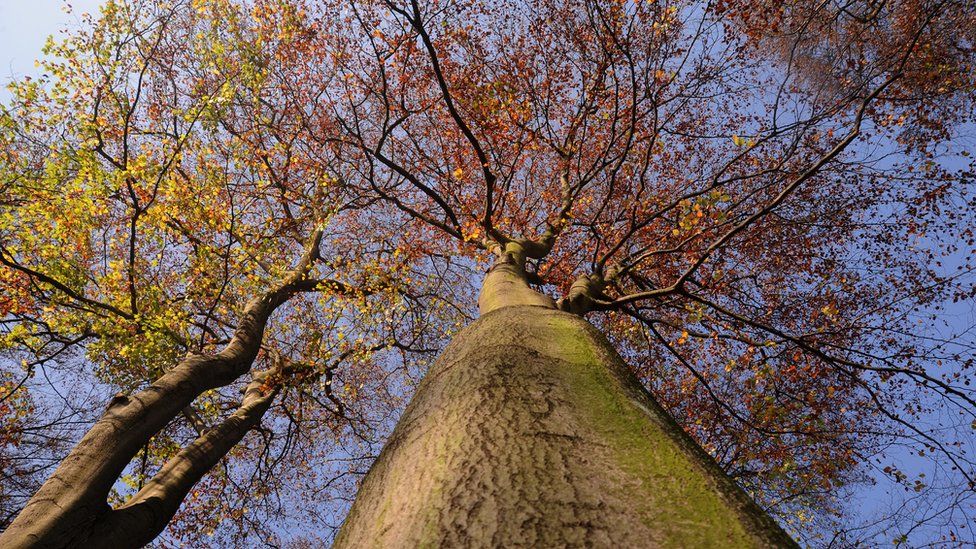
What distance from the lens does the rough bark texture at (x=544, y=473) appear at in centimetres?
90

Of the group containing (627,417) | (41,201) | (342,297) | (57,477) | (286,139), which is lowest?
(57,477)

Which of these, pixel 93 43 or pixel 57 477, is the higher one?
pixel 93 43

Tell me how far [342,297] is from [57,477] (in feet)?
12.4

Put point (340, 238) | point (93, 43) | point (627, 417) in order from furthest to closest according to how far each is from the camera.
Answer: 1. point (340, 238)
2. point (93, 43)
3. point (627, 417)

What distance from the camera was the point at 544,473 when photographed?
109 centimetres

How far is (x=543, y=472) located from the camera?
1092 millimetres

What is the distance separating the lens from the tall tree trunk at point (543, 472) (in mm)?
905

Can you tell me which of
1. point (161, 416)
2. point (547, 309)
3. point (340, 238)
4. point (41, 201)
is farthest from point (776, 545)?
point (340, 238)

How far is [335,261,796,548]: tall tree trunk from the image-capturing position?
0.91m

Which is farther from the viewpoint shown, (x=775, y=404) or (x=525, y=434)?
(x=775, y=404)

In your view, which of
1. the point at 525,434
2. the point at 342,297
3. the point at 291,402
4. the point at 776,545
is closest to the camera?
the point at 776,545

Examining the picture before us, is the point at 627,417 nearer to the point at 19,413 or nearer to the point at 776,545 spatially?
the point at 776,545

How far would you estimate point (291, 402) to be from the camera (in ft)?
26.9

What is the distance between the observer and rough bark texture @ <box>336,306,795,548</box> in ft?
2.97
